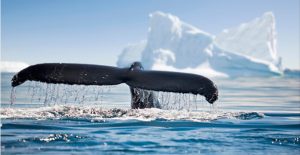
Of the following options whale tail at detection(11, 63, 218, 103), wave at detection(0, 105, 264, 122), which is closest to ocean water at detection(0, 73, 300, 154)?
wave at detection(0, 105, 264, 122)

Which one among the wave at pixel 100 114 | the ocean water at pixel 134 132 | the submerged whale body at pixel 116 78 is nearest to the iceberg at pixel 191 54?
the wave at pixel 100 114

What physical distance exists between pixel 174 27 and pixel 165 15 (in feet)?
10.6

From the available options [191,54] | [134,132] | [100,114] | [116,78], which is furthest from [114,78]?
[191,54]

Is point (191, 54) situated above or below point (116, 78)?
above

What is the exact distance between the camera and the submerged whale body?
693 cm

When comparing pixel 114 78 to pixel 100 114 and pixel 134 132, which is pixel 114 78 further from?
pixel 100 114

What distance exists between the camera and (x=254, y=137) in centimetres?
714

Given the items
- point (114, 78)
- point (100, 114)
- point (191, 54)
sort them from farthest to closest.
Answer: point (191, 54), point (100, 114), point (114, 78)

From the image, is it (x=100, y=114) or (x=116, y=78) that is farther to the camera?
(x=100, y=114)

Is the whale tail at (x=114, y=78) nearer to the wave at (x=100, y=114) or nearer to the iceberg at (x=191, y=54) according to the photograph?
the wave at (x=100, y=114)

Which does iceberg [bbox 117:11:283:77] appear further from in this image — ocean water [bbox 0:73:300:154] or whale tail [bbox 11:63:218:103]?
whale tail [bbox 11:63:218:103]

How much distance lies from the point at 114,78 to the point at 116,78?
33 millimetres

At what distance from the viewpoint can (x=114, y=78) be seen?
24.2ft

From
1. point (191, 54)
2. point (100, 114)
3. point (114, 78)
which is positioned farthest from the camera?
point (191, 54)
